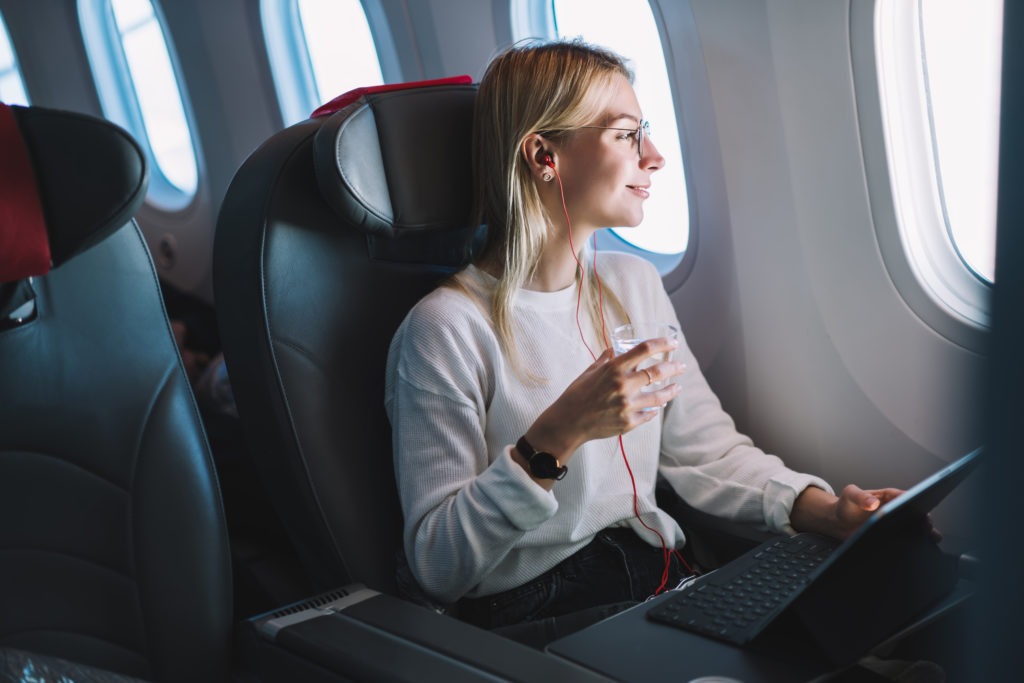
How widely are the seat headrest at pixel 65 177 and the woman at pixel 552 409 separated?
47 cm

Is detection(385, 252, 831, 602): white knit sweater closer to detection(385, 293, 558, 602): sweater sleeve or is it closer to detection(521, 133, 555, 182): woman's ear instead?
detection(385, 293, 558, 602): sweater sleeve

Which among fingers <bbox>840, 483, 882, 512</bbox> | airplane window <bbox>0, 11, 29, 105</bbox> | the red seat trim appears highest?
airplane window <bbox>0, 11, 29, 105</bbox>

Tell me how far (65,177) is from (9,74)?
194 inches

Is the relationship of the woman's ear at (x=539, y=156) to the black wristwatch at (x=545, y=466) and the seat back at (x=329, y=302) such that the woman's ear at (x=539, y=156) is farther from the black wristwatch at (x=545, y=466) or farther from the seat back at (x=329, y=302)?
the black wristwatch at (x=545, y=466)

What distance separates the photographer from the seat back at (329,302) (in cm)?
130

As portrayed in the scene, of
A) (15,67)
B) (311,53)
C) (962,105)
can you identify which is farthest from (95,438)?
(15,67)

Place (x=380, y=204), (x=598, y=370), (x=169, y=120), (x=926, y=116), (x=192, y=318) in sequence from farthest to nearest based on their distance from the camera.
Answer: (x=169, y=120) → (x=192, y=318) → (x=926, y=116) → (x=380, y=204) → (x=598, y=370)

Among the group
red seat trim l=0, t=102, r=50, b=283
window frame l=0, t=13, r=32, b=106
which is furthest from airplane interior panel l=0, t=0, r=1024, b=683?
window frame l=0, t=13, r=32, b=106

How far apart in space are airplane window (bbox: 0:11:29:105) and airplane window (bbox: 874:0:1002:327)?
5.00 m

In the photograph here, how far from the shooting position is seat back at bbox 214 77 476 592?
4.26ft

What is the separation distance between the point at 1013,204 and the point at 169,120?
15.5 ft

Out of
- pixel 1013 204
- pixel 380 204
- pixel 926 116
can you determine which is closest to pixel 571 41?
pixel 380 204

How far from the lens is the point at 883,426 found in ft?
5.27

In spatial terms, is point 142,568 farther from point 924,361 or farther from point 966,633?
point 924,361
